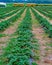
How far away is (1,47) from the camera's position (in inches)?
310

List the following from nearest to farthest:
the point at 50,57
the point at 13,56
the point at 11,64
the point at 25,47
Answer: the point at 11,64, the point at 13,56, the point at 50,57, the point at 25,47

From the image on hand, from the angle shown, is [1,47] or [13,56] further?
[1,47]

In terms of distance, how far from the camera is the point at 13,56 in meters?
6.32

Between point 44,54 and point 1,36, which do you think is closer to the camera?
point 44,54

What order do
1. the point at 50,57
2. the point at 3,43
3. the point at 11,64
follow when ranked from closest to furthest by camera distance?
the point at 11,64 → the point at 50,57 → the point at 3,43

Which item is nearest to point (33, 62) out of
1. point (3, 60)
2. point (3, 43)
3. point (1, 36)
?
point (3, 60)

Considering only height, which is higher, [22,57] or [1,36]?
[22,57]

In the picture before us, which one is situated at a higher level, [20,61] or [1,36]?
[20,61]

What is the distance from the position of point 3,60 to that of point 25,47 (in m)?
1.25

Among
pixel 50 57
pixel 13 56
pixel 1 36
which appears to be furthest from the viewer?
pixel 1 36

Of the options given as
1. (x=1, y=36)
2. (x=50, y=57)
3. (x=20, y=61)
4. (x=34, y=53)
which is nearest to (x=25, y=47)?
(x=34, y=53)

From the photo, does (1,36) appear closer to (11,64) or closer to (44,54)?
(44,54)

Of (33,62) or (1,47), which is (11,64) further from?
(1,47)

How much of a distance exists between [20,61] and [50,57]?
1.27m
